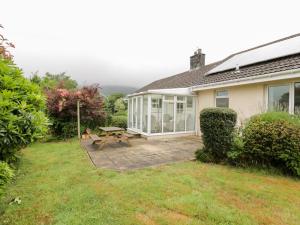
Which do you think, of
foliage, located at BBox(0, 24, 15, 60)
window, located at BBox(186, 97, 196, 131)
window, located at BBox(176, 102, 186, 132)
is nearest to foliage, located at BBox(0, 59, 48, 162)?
foliage, located at BBox(0, 24, 15, 60)

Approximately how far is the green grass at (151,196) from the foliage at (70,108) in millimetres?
5920

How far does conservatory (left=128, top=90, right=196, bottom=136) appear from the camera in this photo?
36.4 feet

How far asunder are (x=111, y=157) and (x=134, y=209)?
12.6 ft

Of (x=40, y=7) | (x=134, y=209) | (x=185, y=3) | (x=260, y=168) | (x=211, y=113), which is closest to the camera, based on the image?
(x=134, y=209)

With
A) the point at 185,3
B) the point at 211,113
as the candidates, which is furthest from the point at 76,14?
the point at 211,113

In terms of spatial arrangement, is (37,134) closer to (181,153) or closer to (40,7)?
(181,153)

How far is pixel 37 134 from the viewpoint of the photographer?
3082 millimetres

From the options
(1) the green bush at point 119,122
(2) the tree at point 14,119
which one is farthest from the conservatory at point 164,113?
(2) the tree at point 14,119

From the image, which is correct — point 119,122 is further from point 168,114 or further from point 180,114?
point 180,114

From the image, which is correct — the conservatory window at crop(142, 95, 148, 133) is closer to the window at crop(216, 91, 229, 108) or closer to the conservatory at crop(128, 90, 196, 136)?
the conservatory at crop(128, 90, 196, 136)

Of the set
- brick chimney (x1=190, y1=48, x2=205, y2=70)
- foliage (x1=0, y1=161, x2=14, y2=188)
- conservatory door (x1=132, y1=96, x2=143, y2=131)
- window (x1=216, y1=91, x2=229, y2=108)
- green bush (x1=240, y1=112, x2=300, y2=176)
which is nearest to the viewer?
foliage (x1=0, y1=161, x2=14, y2=188)

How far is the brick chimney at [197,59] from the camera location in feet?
59.6

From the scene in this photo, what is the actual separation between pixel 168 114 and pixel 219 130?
18.3 feet

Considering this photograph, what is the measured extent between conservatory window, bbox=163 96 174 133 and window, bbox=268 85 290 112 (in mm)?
5241
